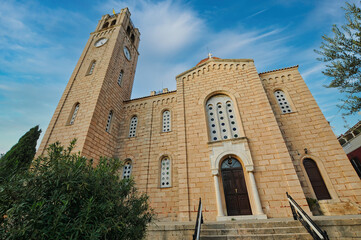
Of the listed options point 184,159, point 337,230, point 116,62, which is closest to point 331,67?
point 337,230

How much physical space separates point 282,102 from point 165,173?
8.70 meters

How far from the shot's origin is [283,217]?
6.52m

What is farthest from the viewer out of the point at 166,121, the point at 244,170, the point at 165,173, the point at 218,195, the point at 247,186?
A: the point at 166,121

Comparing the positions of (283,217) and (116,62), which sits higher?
(116,62)

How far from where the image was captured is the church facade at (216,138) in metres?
7.25

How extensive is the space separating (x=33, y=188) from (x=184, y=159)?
6314mm

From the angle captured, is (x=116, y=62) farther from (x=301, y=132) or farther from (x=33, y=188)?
(x=301, y=132)

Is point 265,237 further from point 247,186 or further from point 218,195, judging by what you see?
point 247,186

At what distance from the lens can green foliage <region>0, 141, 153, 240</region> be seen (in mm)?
2465

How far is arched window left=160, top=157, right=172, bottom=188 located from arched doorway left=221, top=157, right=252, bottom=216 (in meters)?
3.44

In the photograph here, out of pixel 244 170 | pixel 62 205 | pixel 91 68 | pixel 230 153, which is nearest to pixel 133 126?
pixel 91 68

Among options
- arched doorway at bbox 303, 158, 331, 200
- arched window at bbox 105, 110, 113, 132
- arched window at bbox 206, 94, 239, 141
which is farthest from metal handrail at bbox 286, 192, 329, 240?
arched window at bbox 105, 110, 113, 132

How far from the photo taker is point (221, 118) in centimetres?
966

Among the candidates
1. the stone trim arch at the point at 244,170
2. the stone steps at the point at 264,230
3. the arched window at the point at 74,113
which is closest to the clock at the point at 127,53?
the arched window at the point at 74,113
